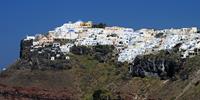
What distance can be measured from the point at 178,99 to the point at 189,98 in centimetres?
362

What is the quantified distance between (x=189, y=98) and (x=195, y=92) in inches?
96.6

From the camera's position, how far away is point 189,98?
640 ft

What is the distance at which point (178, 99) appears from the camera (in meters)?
198

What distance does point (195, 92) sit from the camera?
7741 inches

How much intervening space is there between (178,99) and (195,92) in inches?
167

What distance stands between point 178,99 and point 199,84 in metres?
6.15

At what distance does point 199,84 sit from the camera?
655 feet

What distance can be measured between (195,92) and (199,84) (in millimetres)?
3748
